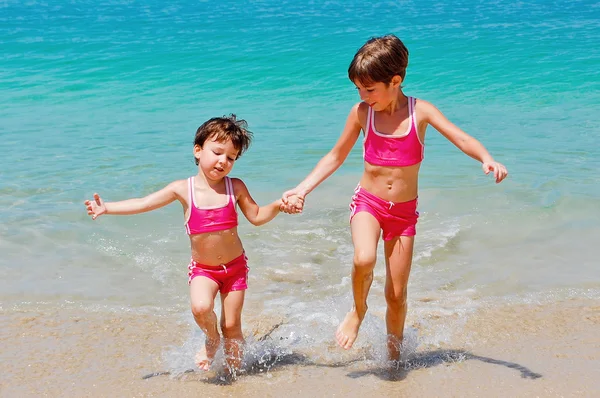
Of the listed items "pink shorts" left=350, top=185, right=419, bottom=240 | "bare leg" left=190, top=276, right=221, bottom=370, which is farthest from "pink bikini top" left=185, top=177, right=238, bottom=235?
"pink shorts" left=350, top=185, right=419, bottom=240

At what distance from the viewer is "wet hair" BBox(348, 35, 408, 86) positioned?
412cm

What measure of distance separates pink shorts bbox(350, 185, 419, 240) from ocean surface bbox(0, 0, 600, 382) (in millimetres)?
682

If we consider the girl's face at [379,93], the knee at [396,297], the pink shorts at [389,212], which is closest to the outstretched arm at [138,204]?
the pink shorts at [389,212]

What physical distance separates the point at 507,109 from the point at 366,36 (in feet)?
33.4

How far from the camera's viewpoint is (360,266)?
409cm

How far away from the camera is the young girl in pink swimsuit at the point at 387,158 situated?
4164 millimetres

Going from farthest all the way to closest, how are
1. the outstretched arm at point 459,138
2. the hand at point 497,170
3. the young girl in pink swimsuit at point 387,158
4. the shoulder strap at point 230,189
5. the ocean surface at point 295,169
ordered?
the ocean surface at point 295,169, the shoulder strap at point 230,189, the young girl in pink swimsuit at point 387,158, the outstretched arm at point 459,138, the hand at point 497,170

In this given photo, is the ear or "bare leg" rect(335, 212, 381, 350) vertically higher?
the ear

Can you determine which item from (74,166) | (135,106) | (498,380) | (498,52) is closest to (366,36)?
(498,52)

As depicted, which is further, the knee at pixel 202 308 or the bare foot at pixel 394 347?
the bare foot at pixel 394 347

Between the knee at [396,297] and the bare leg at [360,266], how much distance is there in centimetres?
19

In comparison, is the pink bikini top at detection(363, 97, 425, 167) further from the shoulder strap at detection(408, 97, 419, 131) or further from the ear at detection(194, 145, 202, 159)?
the ear at detection(194, 145, 202, 159)

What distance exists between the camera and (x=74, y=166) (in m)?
9.19

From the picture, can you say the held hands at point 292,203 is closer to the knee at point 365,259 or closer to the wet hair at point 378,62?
the knee at point 365,259
